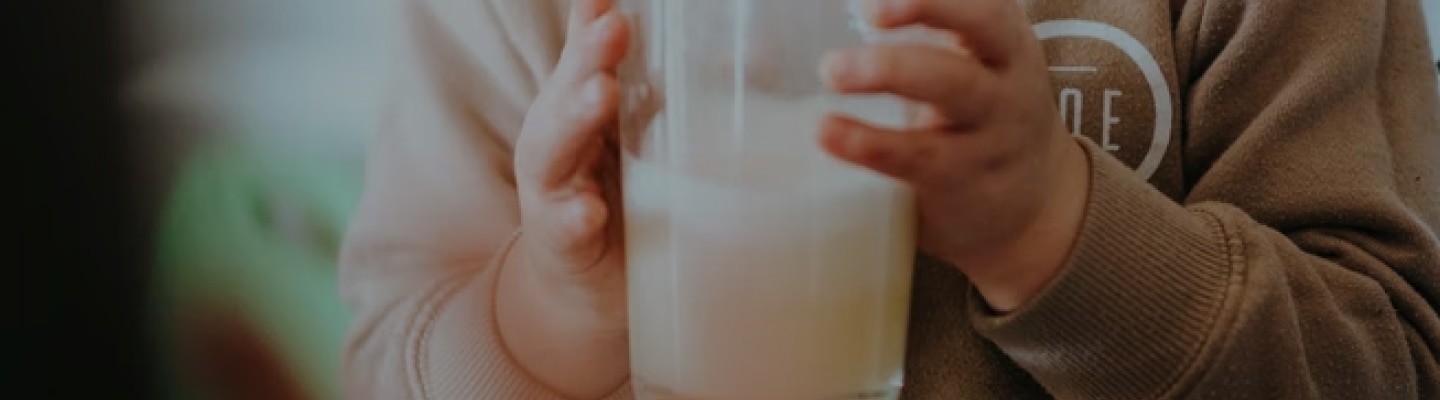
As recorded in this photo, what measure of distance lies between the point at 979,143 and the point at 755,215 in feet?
0.21

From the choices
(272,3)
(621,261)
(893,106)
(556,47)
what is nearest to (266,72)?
(272,3)

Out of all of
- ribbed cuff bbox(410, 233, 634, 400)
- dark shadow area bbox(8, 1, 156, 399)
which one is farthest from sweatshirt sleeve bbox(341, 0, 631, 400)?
dark shadow area bbox(8, 1, 156, 399)

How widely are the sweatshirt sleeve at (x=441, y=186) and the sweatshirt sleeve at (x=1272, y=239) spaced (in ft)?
0.78

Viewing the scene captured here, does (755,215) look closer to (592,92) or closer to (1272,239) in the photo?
(592,92)

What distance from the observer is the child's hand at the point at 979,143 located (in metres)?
0.32

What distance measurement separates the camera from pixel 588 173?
0.41 metres

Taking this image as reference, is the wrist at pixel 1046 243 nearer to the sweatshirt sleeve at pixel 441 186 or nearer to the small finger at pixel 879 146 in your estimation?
the small finger at pixel 879 146

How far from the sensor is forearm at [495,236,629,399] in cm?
48

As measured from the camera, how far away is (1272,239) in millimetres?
468

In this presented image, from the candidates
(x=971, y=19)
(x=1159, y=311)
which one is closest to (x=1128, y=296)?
(x=1159, y=311)

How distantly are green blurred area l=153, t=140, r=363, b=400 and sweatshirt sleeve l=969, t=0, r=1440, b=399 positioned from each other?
14.6 inches

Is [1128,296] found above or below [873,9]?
below

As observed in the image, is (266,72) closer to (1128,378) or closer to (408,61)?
(408,61)

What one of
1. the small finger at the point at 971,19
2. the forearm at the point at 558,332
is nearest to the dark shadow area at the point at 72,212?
the forearm at the point at 558,332
